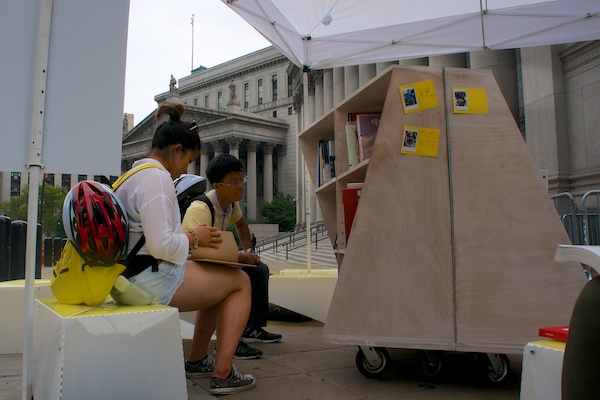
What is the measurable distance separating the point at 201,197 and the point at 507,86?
11454 millimetres

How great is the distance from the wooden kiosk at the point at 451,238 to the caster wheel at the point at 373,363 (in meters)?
0.29

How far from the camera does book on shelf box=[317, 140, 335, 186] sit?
200 inches

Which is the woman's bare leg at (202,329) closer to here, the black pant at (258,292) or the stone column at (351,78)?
the black pant at (258,292)

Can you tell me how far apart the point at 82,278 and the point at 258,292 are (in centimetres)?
248

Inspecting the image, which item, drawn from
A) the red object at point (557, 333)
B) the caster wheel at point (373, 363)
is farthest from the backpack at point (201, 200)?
Result: the red object at point (557, 333)

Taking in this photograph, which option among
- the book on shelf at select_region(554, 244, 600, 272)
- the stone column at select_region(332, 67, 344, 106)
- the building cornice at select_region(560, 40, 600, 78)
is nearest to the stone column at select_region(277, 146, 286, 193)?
the stone column at select_region(332, 67, 344, 106)

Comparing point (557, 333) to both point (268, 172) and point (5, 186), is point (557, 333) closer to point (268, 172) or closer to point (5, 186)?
point (5, 186)

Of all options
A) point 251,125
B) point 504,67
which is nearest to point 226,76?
point 251,125

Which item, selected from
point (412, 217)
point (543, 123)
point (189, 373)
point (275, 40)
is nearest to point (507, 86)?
point (543, 123)

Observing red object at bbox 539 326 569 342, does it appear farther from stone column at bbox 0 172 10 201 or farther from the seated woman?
stone column at bbox 0 172 10 201

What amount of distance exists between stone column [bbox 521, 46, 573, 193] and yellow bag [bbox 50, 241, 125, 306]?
9.99 metres

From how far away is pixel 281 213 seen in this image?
2534 inches

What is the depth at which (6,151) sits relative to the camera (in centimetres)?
264

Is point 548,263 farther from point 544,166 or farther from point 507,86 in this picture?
point 507,86
